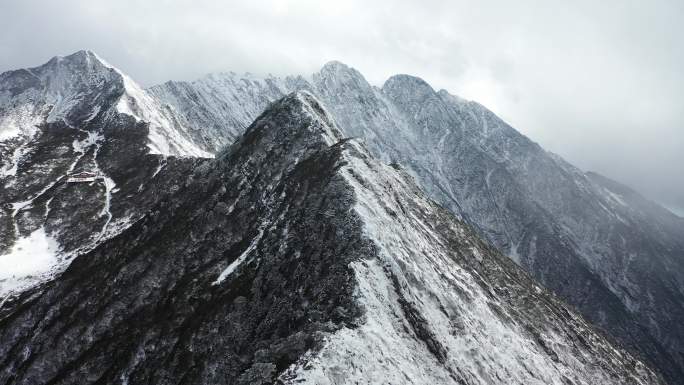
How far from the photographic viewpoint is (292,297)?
47.0m

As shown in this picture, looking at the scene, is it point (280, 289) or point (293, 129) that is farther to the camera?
point (293, 129)

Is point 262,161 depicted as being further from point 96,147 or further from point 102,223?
point 96,147

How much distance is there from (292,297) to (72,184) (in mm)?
123631

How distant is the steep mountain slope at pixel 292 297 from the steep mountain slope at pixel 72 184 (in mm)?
20519

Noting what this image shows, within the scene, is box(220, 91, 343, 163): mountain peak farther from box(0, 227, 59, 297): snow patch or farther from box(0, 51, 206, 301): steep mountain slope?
box(0, 227, 59, 297): snow patch

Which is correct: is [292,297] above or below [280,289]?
below

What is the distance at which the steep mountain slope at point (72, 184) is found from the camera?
110 m

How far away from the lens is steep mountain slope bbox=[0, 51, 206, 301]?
110 metres

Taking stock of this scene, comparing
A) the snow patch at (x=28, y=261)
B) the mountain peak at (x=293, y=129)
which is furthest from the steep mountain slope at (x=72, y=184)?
the mountain peak at (x=293, y=129)

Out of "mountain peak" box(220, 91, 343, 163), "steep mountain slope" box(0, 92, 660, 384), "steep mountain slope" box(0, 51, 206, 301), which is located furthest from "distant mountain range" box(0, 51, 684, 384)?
"steep mountain slope" box(0, 51, 206, 301)

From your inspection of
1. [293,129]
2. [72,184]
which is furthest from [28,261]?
[293,129]

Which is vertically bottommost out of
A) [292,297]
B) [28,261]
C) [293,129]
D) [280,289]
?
[292,297]

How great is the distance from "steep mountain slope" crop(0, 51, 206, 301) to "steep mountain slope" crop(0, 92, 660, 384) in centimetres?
2052

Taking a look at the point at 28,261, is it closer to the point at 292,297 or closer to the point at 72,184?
the point at 72,184
